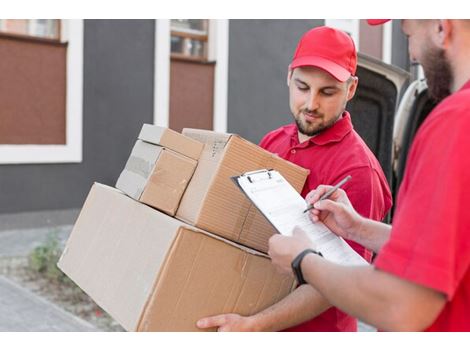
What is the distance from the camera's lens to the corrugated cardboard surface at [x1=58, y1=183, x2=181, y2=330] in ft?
5.43

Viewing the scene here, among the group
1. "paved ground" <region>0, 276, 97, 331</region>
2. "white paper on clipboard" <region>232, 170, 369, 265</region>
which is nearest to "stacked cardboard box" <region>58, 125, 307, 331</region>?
"white paper on clipboard" <region>232, 170, 369, 265</region>

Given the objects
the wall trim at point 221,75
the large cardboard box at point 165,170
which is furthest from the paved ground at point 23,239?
the large cardboard box at point 165,170

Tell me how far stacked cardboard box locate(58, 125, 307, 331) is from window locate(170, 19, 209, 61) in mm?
7683

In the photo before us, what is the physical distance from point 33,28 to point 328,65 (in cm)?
689

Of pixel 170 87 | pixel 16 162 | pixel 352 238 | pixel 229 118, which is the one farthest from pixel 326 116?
pixel 229 118

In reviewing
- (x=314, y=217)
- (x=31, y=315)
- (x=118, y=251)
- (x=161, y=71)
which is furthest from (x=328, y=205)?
(x=161, y=71)

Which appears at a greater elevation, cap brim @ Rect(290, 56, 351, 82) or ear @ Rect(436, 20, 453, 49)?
ear @ Rect(436, 20, 453, 49)

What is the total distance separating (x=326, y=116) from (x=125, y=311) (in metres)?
0.85

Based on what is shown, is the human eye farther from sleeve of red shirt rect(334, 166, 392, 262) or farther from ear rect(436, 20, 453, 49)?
ear rect(436, 20, 453, 49)

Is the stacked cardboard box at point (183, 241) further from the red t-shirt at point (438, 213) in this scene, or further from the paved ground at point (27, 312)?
the paved ground at point (27, 312)

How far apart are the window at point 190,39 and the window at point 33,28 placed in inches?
73.4

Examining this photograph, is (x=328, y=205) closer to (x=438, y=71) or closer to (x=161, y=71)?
(x=438, y=71)

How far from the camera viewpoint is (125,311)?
1.69 metres
